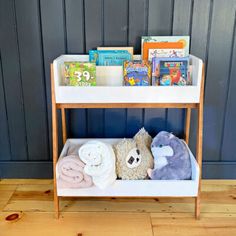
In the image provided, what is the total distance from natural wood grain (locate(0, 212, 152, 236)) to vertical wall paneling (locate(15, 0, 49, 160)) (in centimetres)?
41

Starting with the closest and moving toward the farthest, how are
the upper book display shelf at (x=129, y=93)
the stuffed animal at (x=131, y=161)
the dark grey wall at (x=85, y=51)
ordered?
1. the upper book display shelf at (x=129, y=93)
2. the stuffed animal at (x=131, y=161)
3. the dark grey wall at (x=85, y=51)

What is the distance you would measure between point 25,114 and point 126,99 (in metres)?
0.67

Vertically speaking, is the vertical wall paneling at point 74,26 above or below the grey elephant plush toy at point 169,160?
above

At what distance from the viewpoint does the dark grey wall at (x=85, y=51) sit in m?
1.52

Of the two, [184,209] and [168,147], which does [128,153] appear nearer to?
[168,147]

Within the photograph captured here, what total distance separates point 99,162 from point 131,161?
164mm

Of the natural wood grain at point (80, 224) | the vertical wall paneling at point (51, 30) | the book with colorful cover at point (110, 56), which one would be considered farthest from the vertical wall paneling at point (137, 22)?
the natural wood grain at point (80, 224)

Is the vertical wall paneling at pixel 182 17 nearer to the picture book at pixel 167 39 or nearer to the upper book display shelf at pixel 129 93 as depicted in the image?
the picture book at pixel 167 39

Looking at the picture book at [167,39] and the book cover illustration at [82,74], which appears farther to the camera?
the picture book at [167,39]

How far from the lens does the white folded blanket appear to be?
1349 mm

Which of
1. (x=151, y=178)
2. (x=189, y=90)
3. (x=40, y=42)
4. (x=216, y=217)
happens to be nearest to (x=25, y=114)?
(x=40, y=42)

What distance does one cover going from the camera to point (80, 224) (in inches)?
55.5

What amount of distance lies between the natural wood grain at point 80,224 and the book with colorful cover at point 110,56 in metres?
0.74

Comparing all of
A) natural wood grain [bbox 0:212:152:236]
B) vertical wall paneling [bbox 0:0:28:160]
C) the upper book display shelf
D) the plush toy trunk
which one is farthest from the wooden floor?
the upper book display shelf
